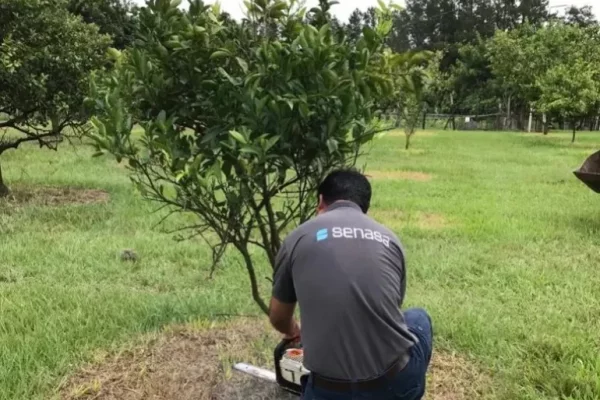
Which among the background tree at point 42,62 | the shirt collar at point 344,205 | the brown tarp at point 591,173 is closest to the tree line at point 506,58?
the shirt collar at point 344,205

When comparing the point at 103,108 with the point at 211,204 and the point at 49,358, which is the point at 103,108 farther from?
the point at 49,358

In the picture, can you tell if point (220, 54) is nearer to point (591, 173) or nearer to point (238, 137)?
point (238, 137)

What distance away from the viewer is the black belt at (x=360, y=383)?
8.41 feet

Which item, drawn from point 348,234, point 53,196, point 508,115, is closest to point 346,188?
point 348,234

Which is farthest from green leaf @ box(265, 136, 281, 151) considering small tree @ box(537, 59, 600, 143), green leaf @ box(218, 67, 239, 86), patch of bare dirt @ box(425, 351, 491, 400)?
small tree @ box(537, 59, 600, 143)

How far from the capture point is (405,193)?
11258 mm

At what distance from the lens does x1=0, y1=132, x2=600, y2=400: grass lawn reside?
13.3 feet

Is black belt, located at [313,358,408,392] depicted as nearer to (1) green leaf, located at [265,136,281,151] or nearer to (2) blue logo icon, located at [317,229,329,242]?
(2) blue logo icon, located at [317,229,329,242]

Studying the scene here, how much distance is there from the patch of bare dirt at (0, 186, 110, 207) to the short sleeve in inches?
301

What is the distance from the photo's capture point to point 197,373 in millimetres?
3867

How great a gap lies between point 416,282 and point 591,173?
3.16 m

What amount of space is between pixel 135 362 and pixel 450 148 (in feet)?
64.4

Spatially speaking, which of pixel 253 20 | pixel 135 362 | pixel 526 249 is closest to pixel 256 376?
pixel 135 362

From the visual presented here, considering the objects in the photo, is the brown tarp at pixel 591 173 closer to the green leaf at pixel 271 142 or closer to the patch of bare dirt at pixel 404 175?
the patch of bare dirt at pixel 404 175
